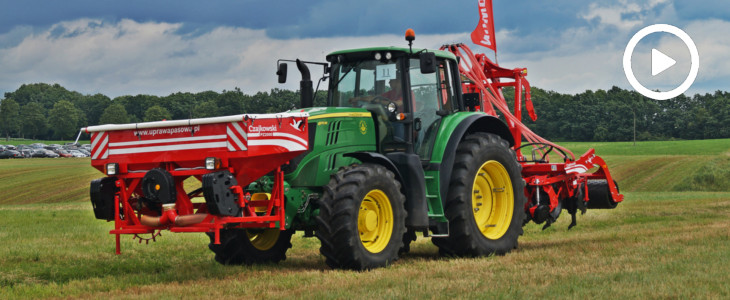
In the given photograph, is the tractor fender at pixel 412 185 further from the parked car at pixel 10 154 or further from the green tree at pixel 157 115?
the parked car at pixel 10 154

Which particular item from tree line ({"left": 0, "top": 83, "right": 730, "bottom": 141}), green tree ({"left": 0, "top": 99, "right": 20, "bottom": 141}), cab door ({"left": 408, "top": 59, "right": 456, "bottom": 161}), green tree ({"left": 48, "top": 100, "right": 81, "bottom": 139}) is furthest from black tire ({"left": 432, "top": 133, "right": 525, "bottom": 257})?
green tree ({"left": 0, "top": 99, "right": 20, "bottom": 141})

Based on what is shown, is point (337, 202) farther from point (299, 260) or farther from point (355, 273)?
point (299, 260)

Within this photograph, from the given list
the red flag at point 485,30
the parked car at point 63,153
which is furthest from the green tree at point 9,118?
the red flag at point 485,30

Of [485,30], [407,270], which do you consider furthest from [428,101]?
[485,30]

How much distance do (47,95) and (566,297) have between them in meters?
139

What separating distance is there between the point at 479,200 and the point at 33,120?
115m

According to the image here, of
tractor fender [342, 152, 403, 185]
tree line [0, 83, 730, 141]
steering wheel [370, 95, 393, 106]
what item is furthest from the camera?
tree line [0, 83, 730, 141]

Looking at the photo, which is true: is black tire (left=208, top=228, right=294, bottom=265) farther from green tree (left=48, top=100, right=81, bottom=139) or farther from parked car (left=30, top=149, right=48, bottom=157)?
green tree (left=48, top=100, right=81, bottom=139)

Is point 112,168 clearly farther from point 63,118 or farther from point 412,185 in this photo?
point 63,118

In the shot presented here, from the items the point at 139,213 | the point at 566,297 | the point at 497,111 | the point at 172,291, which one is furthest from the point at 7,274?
the point at 497,111

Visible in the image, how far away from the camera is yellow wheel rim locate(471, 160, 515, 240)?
11625 mm

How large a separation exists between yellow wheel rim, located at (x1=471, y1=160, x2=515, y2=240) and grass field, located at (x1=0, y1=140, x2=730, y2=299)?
0.49 metres

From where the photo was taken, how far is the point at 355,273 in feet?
29.8

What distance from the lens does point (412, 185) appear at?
403 inches
